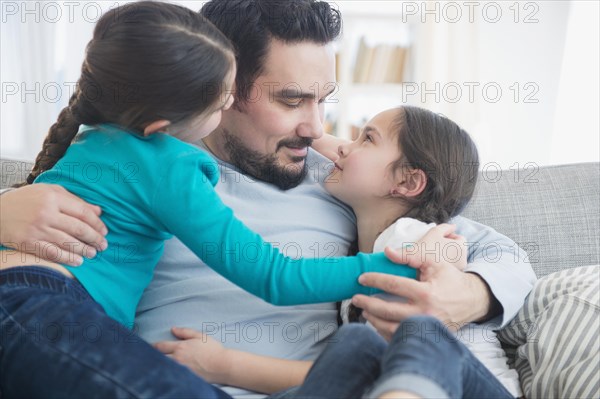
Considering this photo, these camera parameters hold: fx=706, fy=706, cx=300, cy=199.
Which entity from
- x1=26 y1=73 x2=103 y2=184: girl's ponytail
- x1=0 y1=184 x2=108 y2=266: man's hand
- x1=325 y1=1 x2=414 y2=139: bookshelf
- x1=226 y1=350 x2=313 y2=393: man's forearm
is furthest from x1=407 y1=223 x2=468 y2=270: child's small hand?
x1=325 y1=1 x2=414 y2=139: bookshelf

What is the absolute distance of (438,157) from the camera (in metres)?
1.59

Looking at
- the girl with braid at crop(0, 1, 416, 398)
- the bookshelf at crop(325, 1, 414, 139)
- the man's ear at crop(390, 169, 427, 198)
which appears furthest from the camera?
the bookshelf at crop(325, 1, 414, 139)

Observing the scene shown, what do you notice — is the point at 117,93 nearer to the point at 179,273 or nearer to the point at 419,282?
the point at 179,273

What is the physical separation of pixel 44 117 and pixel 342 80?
1742mm

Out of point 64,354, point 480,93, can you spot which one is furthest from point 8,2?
point 64,354

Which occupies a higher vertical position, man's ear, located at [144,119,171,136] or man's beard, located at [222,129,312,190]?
man's ear, located at [144,119,171,136]

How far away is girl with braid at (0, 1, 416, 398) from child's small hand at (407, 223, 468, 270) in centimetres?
6

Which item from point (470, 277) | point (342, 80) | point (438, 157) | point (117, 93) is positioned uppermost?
point (117, 93)

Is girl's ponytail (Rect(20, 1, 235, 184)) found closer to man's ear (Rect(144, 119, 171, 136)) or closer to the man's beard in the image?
man's ear (Rect(144, 119, 171, 136))

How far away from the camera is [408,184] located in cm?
161

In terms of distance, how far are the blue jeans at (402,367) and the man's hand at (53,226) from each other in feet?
1.53

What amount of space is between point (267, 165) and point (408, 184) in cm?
33

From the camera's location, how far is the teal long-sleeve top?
4.09 feet

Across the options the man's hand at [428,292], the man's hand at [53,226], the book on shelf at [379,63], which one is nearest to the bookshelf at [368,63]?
A: the book on shelf at [379,63]
